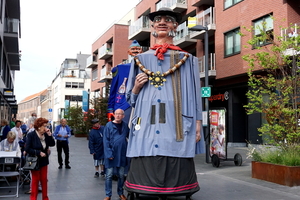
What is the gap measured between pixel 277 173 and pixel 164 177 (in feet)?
13.8

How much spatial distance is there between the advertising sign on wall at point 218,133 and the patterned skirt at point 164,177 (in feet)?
22.8

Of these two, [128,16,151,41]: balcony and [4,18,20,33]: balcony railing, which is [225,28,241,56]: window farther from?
[4,18,20,33]: balcony railing

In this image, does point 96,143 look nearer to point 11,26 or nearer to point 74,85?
point 11,26

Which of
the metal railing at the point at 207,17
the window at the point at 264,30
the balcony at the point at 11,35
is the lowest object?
the window at the point at 264,30

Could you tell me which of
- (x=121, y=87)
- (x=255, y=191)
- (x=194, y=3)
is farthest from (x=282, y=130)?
(x=194, y=3)

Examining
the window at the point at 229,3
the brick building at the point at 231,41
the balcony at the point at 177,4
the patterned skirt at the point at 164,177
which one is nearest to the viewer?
the patterned skirt at the point at 164,177

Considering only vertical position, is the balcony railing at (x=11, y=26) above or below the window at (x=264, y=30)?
above

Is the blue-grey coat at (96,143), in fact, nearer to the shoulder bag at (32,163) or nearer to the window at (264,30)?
the shoulder bag at (32,163)

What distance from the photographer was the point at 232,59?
66.1ft

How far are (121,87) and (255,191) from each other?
11.7ft

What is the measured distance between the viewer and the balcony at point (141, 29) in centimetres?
3022

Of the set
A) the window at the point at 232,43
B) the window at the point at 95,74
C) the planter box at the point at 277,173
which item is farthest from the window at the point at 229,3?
the window at the point at 95,74

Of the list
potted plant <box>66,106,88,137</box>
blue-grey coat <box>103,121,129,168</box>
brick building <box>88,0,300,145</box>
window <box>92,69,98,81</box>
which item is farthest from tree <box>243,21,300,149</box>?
window <box>92,69,98,81</box>

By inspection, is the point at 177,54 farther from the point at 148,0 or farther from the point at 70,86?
the point at 70,86
